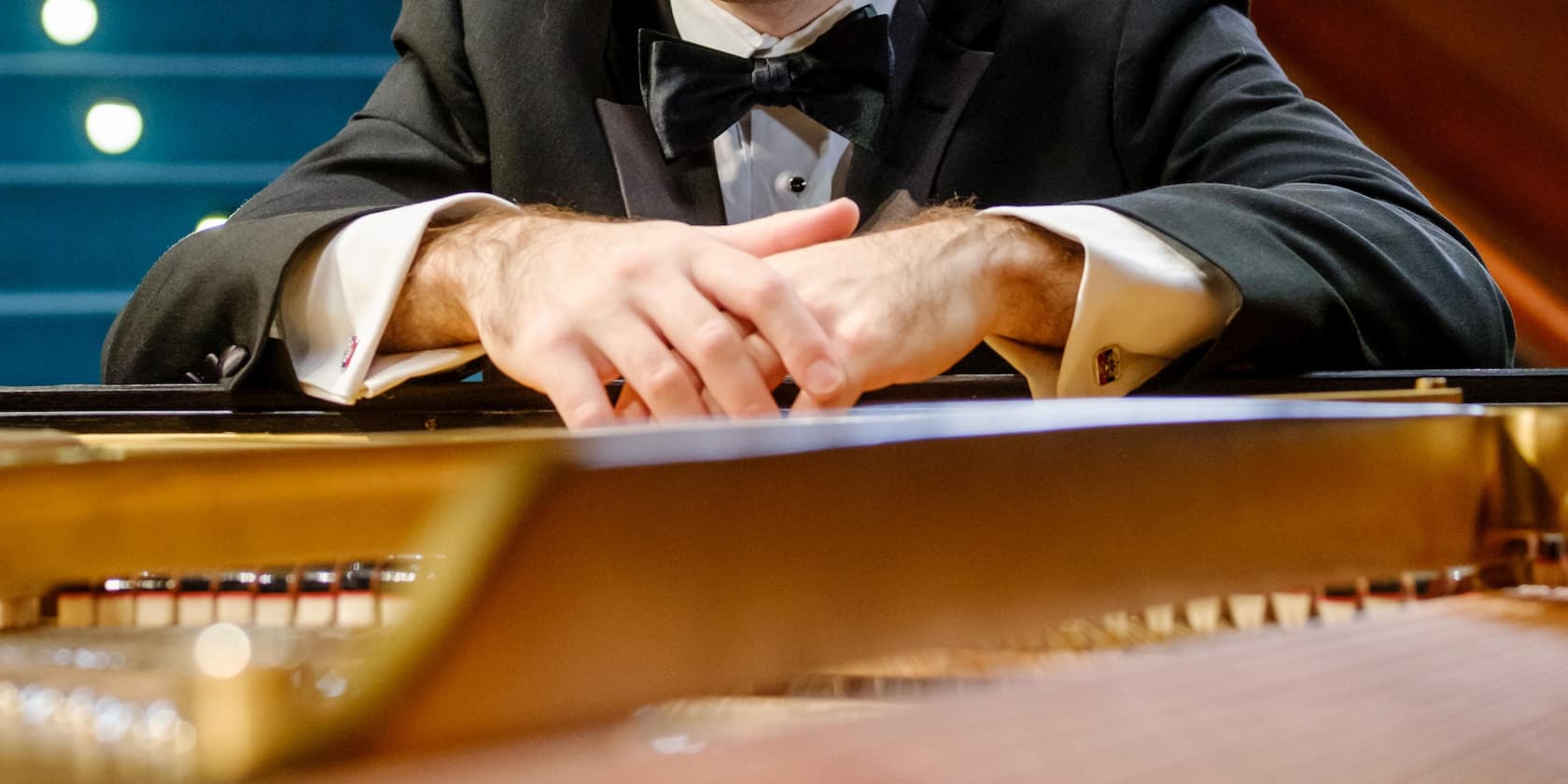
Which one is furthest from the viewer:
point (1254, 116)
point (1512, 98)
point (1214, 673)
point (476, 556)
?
point (1512, 98)

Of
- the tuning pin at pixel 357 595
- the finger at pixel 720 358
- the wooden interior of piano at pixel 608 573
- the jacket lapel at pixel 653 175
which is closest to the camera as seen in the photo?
the wooden interior of piano at pixel 608 573

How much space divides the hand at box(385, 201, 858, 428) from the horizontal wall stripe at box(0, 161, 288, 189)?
2.68 meters

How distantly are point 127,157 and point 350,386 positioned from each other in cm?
278

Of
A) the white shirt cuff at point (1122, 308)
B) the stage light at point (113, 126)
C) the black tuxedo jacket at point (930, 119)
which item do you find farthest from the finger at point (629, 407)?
the stage light at point (113, 126)

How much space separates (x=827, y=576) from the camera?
283mm

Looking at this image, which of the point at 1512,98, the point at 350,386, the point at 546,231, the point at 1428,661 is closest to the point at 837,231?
the point at 546,231

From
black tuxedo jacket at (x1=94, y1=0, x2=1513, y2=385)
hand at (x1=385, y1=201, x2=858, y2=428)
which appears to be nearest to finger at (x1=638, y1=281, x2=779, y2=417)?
hand at (x1=385, y1=201, x2=858, y2=428)

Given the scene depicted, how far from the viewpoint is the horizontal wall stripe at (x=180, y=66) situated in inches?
124

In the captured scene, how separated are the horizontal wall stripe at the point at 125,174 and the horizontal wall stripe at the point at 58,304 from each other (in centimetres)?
28

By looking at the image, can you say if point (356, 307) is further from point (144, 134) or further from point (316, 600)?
point (144, 134)

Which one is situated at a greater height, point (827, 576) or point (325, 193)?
point (325, 193)

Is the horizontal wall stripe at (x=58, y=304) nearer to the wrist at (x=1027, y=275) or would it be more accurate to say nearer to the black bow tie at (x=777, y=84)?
the black bow tie at (x=777, y=84)

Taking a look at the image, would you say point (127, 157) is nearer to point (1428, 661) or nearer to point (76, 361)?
point (76, 361)

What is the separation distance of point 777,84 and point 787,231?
0.54m
